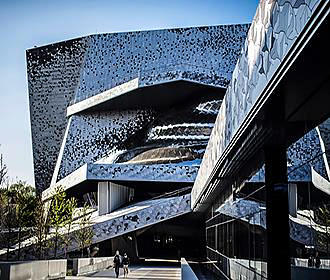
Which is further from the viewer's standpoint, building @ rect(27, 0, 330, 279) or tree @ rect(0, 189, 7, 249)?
tree @ rect(0, 189, 7, 249)

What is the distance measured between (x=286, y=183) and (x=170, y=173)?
38758 millimetres

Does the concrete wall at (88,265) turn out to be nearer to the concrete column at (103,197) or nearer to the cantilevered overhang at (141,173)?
the concrete column at (103,197)

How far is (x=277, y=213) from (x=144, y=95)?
5419 cm

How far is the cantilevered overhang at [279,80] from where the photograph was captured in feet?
17.0

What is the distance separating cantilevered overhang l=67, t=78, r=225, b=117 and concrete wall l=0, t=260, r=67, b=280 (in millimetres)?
37809

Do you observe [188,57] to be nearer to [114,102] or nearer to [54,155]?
[114,102]

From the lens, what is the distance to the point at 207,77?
199 feet

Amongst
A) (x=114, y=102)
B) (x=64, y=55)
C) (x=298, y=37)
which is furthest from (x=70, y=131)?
(x=298, y=37)

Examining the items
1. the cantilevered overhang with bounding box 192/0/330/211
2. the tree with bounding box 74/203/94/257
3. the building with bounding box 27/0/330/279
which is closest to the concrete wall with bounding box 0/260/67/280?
the building with bounding box 27/0/330/279

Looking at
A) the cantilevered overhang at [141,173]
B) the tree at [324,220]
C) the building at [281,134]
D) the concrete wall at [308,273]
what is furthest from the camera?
the cantilevered overhang at [141,173]

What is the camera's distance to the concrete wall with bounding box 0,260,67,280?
50.5ft

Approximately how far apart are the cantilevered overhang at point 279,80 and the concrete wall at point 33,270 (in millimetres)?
7453

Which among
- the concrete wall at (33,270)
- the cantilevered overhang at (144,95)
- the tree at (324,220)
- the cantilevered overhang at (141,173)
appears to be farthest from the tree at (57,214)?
the tree at (324,220)

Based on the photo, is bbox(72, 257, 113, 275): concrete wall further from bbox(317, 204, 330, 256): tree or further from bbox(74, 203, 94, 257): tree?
bbox(317, 204, 330, 256): tree
